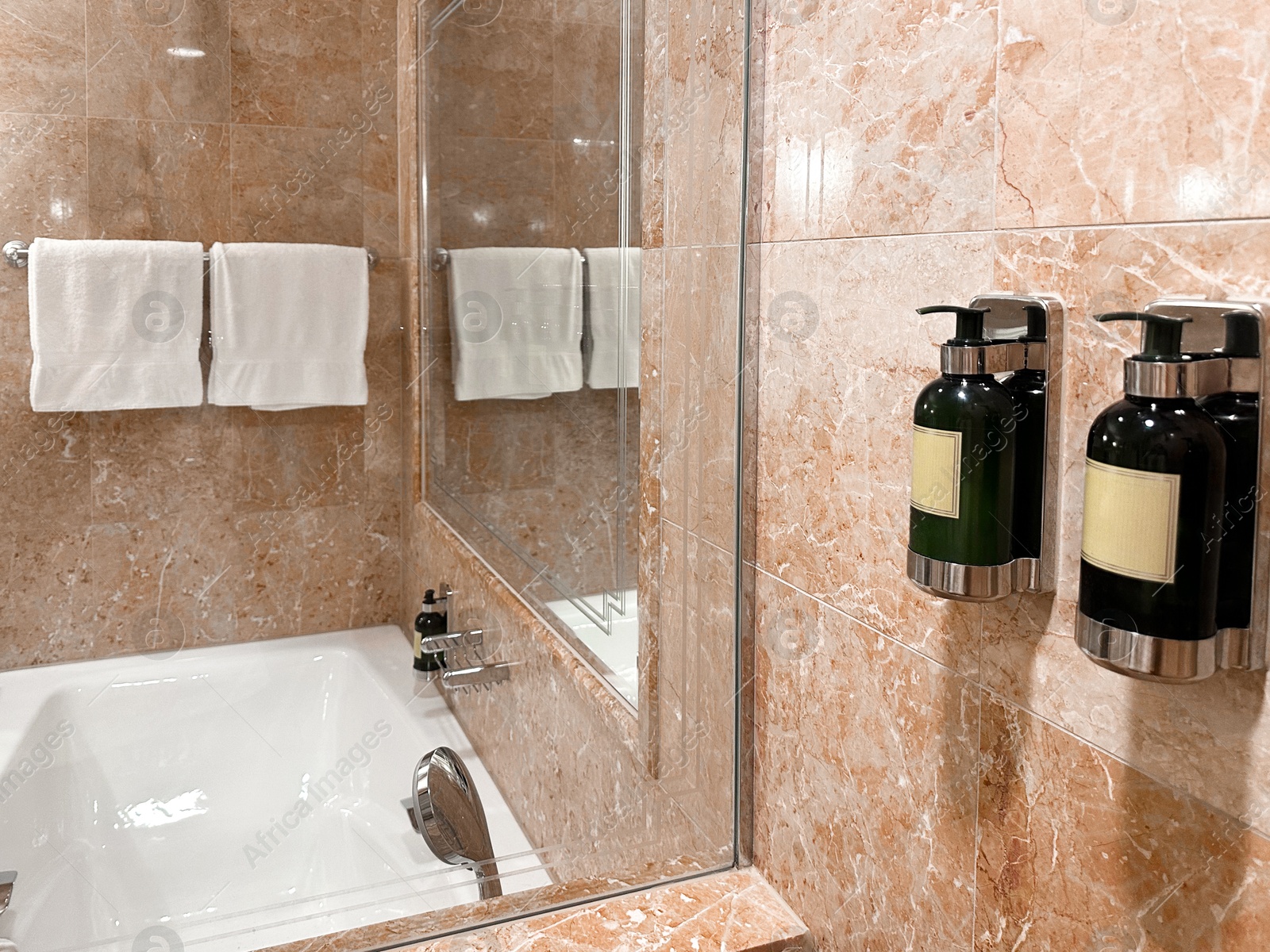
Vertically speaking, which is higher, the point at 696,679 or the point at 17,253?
the point at 17,253

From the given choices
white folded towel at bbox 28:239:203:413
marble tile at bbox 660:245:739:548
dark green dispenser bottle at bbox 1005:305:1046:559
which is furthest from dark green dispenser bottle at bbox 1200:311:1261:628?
white folded towel at bbox 28:239:203:413

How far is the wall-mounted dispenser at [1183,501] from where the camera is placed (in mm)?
479

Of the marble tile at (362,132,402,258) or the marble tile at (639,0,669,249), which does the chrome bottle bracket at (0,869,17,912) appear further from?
the marble tile at (639,0,669,249)

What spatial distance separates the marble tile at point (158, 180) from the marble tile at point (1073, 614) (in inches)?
29.6

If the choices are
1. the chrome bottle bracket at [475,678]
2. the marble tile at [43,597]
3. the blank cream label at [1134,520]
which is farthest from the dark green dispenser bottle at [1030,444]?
the marble tile at [43,597]

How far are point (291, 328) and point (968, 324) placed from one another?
727mm

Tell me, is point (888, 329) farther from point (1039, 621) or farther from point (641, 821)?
point (641, 821)

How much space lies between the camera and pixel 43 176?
0.89 metres

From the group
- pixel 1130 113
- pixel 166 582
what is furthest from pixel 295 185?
pixel 1130 113

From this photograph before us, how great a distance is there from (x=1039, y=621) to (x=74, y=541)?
2.97 feet

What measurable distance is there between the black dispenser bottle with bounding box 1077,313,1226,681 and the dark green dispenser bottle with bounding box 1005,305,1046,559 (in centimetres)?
11

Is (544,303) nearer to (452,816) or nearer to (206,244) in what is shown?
(206,244)

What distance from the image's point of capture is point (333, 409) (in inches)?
41.4

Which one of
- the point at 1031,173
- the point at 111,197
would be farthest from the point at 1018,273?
the point at 111,197
